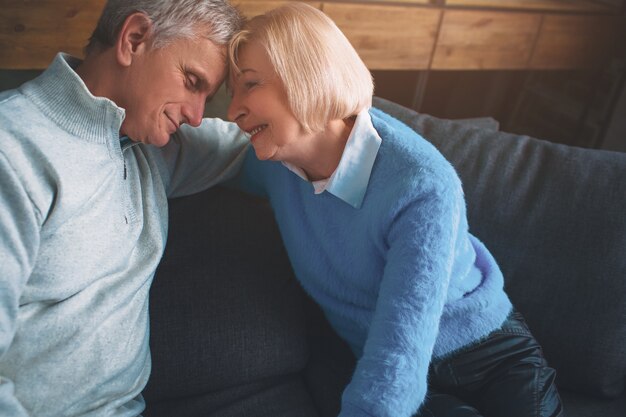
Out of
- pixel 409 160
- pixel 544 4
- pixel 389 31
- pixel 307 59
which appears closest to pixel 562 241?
pixel 409 160

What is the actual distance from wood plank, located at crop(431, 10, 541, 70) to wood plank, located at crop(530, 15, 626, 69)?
8cm

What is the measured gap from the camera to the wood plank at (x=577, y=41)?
234cm

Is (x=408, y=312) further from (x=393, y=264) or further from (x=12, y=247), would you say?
(x=12, y=247)

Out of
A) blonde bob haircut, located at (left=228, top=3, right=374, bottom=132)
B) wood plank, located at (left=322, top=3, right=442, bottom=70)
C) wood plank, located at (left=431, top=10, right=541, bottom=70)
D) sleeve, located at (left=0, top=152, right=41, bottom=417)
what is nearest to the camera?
sleeve, located at (left=0, top=152, right=41, bottom=417)

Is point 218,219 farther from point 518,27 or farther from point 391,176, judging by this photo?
point 518,27

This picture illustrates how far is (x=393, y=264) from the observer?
1034 mm

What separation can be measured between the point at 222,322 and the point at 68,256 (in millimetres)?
409

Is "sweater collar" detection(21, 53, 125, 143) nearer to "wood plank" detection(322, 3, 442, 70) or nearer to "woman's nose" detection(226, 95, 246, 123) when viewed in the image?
"woman's nose" detection(226, 95, 246, 123)

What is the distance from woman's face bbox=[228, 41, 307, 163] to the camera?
1085 millimetres

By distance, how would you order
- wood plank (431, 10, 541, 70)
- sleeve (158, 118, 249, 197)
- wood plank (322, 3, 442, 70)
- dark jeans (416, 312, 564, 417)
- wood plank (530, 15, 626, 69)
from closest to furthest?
dark jeans (416, 312, 564, 417) → sleeve (158, 118, 249, 197) → wood plank (322, 3, 442, 70) → wood plank (431, 10, 541, 70) → wood plank (530, 15, 626, 69)

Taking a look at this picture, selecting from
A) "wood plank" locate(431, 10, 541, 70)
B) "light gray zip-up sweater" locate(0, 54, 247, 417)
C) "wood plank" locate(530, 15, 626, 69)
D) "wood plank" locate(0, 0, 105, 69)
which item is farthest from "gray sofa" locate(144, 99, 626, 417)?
"wood plank" locate(530, 15, 626, 69)

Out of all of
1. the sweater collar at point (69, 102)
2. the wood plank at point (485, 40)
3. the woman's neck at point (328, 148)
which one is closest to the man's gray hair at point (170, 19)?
the sweater collar at point (69, 102)

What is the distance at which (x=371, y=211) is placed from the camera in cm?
111

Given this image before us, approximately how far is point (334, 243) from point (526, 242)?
0.51 m
